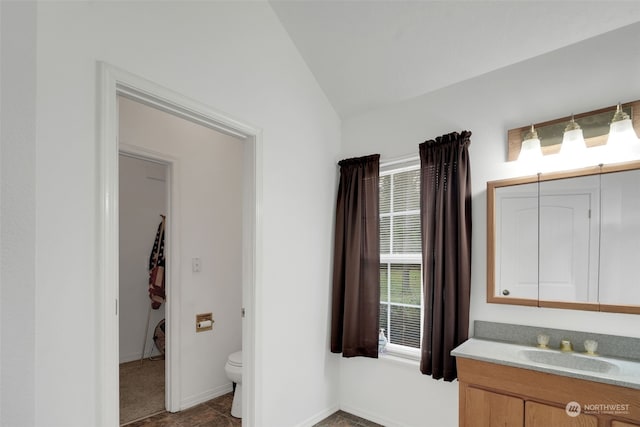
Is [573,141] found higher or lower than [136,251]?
higher

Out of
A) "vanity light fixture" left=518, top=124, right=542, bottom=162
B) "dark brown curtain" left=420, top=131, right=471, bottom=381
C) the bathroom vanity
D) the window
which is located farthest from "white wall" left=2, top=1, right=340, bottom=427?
"vanity light fixture" left=518, top=124, right=542, bottom=162

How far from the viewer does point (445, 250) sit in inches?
90.8

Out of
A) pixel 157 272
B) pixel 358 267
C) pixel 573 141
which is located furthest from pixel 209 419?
pixel 573 141

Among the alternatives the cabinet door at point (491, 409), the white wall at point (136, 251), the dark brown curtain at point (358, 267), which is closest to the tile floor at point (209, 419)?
the dark brown curtain at point (358, 267)

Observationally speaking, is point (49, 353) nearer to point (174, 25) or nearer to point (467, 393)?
point (174, 25)

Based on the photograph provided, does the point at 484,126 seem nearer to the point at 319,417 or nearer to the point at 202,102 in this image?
the point at 202,102

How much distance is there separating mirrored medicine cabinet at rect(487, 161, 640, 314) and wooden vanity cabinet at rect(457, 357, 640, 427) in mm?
470

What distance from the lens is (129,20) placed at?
162 centimetres

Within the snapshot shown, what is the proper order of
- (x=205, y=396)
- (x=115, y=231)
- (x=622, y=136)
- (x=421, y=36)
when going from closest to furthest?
(x=115, y=231) < (x=622, y=136) < (x=421, y=36) < (x=205, y=396)

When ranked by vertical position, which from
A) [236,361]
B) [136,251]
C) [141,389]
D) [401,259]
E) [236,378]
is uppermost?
[401,259]

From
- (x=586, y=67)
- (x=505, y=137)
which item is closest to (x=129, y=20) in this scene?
(x=505, y=137)

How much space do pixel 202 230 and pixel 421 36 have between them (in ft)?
7.52

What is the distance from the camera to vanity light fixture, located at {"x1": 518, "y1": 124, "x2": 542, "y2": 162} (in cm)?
204

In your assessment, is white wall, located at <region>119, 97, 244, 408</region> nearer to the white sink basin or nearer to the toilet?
the toilet
